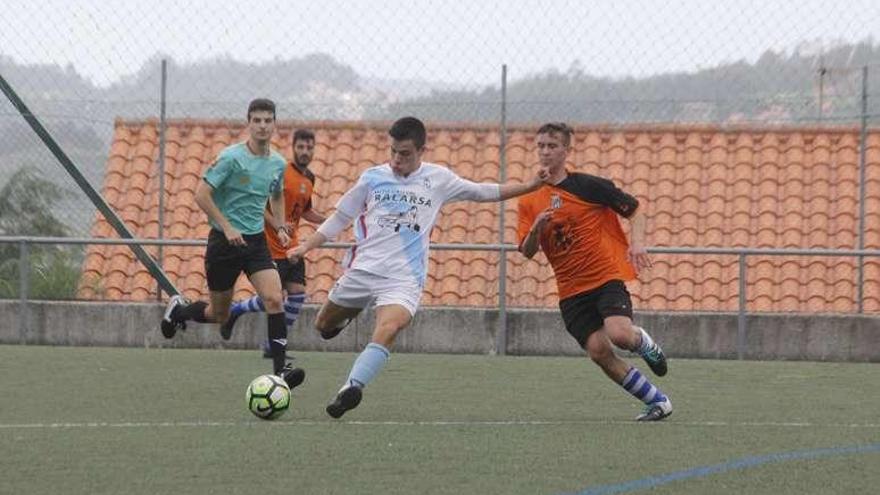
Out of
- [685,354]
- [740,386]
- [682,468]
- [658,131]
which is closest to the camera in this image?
[682,468]

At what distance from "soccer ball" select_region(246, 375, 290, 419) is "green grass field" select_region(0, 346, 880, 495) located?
0.31 ft

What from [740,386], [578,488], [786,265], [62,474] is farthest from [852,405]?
[786,265]

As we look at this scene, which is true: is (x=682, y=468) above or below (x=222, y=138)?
below

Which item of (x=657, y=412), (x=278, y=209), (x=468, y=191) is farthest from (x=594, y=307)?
(x=278, y=209)

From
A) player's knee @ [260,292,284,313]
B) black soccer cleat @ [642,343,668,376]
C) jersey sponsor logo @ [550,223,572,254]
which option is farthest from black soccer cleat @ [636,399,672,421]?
player's knee @ [260,292,284,313]

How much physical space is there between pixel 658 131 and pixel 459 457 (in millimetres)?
13262

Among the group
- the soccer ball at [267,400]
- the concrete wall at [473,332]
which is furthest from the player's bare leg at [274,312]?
the concrete wall at [473,332]

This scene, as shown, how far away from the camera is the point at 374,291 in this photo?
10.2 meters

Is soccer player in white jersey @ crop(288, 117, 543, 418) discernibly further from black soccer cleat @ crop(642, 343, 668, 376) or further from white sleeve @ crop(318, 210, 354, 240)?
black soccer cleat @ crop(642, 343, 668, 376)

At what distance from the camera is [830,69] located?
17.5 m

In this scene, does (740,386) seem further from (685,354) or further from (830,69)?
(830,69)

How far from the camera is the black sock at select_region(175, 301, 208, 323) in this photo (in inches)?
537

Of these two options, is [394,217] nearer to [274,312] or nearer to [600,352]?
[600,352]

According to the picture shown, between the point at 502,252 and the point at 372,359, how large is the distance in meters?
7.42
